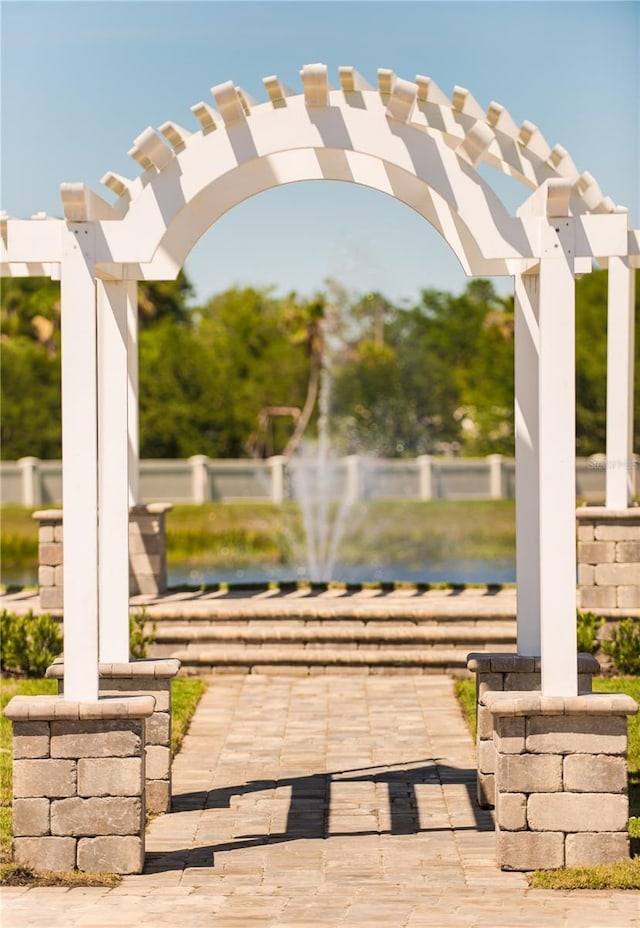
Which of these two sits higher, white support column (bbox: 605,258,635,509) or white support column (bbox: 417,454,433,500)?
white support column (bbox: 605,258,635,509)

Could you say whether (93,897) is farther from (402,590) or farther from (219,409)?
(219,409)

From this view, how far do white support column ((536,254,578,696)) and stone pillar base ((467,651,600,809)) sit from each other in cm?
84

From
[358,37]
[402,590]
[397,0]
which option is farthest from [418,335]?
[402,590]

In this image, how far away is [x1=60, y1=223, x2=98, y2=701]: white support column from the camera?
6.61 meters

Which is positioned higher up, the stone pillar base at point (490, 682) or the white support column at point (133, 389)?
the white support column at point (133, 389)

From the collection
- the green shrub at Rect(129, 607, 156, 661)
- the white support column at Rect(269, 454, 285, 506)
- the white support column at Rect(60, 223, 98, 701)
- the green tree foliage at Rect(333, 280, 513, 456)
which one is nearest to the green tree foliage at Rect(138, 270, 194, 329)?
the green tree foliage at Rect(333, 280, 513, 456)

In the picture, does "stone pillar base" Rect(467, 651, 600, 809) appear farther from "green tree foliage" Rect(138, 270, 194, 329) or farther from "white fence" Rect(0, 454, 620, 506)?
"green tree foliage" Rect(138, 270, 194, 329)

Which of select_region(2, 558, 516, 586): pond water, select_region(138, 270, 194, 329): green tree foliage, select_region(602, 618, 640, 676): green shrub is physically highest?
select_region(138, 270, 194, 329): green tree foliage

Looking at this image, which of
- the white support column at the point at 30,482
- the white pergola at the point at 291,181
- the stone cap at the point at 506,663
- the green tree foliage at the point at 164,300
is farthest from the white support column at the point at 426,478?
the white pergola at the point at 291,181

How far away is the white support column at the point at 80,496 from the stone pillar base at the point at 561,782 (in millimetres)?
2041

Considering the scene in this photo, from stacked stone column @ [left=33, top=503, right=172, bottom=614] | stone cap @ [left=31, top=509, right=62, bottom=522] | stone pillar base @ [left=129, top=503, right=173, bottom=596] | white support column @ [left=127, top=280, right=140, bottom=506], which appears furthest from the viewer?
stone pillar base @ [left=129, top=503, right=173, bottom=596]

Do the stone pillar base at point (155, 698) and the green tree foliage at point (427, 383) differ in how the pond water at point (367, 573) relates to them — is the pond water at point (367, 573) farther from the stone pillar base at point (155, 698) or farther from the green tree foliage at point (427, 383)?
the green tree foliage at point (427, 383)

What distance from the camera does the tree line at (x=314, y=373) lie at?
37.3 metres

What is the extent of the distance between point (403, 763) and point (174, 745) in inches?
65.4
